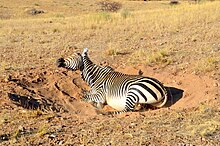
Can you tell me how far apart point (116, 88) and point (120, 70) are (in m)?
2.02

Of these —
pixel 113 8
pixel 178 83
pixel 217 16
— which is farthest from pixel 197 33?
pixel 113 8

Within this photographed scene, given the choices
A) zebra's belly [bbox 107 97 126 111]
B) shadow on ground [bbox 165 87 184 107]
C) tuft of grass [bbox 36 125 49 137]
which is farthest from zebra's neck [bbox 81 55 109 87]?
tuft of grass [bbox 36 125 49 137]

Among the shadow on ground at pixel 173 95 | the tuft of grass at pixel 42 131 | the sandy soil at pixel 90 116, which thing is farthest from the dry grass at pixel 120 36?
the tuft of grass at pixel 42 131

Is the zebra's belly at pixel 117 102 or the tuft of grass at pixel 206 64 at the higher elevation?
the tuft of grass at pixel 206 64

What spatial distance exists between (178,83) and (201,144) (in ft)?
13.2

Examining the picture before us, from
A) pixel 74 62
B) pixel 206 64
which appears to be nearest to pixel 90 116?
pixel 74 62

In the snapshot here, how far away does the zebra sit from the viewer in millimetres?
8164

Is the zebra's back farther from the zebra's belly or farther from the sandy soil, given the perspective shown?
the sandy soil

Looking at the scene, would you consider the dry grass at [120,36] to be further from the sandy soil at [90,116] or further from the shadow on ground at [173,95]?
the sandy soil at [90,116]

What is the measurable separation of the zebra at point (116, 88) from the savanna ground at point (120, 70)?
25cm

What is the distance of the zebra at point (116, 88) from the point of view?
816 cm

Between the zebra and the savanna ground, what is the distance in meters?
0.25


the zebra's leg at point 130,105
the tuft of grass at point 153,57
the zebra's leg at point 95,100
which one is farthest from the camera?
the tuft of grass at point 153,57

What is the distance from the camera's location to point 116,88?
8.94m
